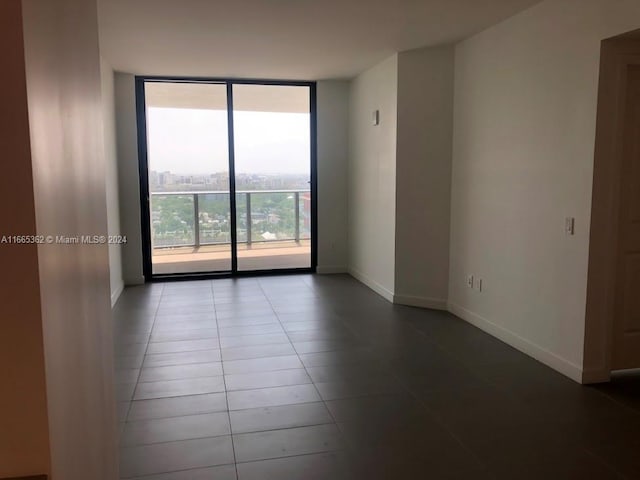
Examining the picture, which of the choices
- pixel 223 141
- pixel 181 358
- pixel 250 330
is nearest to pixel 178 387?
pixel 181 358

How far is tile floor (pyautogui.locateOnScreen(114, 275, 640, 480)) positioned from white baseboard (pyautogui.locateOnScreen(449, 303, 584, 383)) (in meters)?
0.07

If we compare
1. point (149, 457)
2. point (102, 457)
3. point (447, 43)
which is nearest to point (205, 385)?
point (149, 457)

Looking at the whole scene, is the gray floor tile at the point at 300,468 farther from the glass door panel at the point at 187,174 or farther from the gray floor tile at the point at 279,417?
the glass door panel at the point at 187,174

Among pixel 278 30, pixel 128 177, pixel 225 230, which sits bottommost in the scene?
pixel 225 230

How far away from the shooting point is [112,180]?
5.90 m

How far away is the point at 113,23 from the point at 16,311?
3.97m

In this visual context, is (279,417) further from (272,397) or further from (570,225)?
(570,225)

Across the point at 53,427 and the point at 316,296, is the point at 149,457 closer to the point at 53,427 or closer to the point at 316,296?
the point at 53,427

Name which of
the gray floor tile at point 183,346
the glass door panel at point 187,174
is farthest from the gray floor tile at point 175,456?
the glass door panel at point 187,174

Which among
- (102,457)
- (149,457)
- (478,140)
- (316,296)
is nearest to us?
(102,457)

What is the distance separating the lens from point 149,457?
254 cm

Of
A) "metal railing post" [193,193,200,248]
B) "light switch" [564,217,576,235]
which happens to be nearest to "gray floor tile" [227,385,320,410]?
"light switch" [564,217,576,235]

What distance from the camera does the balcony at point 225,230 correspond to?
7.00 meters

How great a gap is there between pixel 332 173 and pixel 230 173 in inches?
54.4
